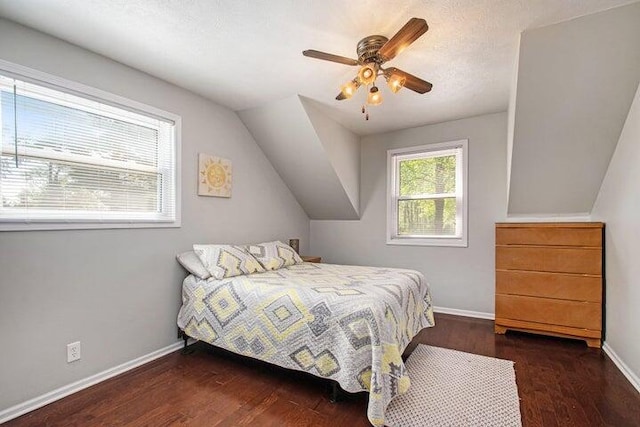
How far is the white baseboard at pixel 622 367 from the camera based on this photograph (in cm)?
212

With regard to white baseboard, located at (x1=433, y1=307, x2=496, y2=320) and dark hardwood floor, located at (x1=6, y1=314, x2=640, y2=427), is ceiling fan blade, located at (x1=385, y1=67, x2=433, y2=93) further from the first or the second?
white baseboard, located at (x1=433, y1=307, x2=496, y2=320)

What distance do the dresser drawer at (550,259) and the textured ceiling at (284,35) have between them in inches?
62.3

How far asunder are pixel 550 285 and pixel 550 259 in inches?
9.8

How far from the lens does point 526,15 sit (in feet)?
6.06

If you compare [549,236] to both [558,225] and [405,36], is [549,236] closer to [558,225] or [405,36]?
[558,225]

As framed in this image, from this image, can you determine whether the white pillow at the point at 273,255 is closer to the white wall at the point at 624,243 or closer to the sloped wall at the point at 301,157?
the sloped wall at the point at 301,157

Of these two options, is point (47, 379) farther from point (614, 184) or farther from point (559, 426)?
point (614, 184)

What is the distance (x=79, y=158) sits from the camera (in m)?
2.20

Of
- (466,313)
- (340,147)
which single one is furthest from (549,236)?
(340,147)

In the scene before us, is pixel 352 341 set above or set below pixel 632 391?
above

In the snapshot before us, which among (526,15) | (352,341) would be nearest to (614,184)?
(526,15)

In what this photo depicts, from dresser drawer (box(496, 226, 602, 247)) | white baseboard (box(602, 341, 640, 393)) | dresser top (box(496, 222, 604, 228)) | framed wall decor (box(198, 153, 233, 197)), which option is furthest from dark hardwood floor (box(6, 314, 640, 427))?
framed wall decor (box(198, 153, 233, 197))

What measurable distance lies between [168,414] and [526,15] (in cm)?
320

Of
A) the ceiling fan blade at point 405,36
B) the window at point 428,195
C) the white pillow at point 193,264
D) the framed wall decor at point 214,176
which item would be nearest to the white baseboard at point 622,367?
the window at point 428,195
